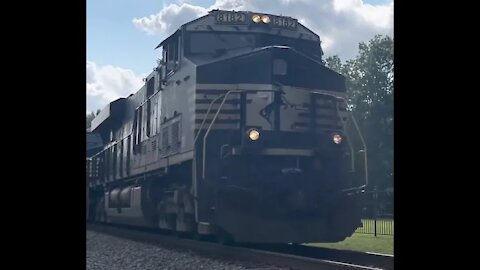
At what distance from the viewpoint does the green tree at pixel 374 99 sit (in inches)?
384

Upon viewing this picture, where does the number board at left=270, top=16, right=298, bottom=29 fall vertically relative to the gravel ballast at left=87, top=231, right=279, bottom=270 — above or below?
above

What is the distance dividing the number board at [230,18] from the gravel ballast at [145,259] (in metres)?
3.71

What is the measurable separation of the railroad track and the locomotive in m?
0.25

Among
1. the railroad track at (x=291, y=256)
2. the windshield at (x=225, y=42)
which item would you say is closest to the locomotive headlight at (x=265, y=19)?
the windshield at (x=225, y=42)

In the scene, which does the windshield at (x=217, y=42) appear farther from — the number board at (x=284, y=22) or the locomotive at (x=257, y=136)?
the number board at (x=284, y=22)

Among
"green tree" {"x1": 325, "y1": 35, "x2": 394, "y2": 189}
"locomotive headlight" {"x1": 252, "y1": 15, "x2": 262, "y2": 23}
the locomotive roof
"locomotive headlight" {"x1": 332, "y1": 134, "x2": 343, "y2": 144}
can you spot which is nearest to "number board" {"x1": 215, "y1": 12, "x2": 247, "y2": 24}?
the locomotive roof

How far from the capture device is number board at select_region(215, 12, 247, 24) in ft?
32.2

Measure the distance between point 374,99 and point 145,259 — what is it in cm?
641

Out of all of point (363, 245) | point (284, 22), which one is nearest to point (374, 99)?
point (363, 245)

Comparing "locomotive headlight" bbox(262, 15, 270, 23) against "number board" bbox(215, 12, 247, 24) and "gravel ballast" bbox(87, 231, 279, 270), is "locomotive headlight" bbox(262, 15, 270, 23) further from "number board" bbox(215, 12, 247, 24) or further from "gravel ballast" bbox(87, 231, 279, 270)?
"gravel ballast" bbox(87, 231, 279, 270)

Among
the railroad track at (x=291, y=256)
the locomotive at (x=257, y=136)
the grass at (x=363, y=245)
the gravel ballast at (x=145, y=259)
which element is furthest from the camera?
the grass at (x=363, y=245)
